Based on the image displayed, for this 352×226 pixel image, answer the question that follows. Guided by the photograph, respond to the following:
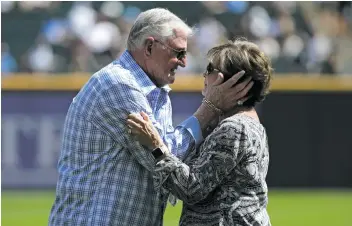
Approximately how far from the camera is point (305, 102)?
14.5 metres

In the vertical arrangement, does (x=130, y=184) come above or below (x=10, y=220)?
above

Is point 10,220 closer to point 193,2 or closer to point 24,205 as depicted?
point 24,205

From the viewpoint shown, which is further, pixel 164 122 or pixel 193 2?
pixel 193 2

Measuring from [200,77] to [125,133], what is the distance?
32.5 feet

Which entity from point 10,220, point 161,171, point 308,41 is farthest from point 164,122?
point 308,41

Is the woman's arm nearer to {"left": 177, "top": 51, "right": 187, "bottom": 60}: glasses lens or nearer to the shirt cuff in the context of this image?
the shirt cuff

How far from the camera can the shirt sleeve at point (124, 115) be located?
4.29 metres

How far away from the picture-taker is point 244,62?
4305mm

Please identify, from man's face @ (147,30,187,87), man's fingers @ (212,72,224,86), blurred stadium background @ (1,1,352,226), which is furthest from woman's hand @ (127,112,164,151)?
blurred stadium background @ (1,1,352,226)

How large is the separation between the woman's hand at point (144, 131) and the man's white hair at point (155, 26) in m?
0.39

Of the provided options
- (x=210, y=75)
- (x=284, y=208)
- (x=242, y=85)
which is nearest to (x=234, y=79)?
(x=242, y=85)

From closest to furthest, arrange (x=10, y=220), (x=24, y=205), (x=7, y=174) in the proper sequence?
(x=10, y=220)
(x=24, y=205)
(x=7, y=174)

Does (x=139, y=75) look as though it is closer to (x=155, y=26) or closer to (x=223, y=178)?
(x=155, y=26)

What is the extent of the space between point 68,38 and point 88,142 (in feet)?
34.3
